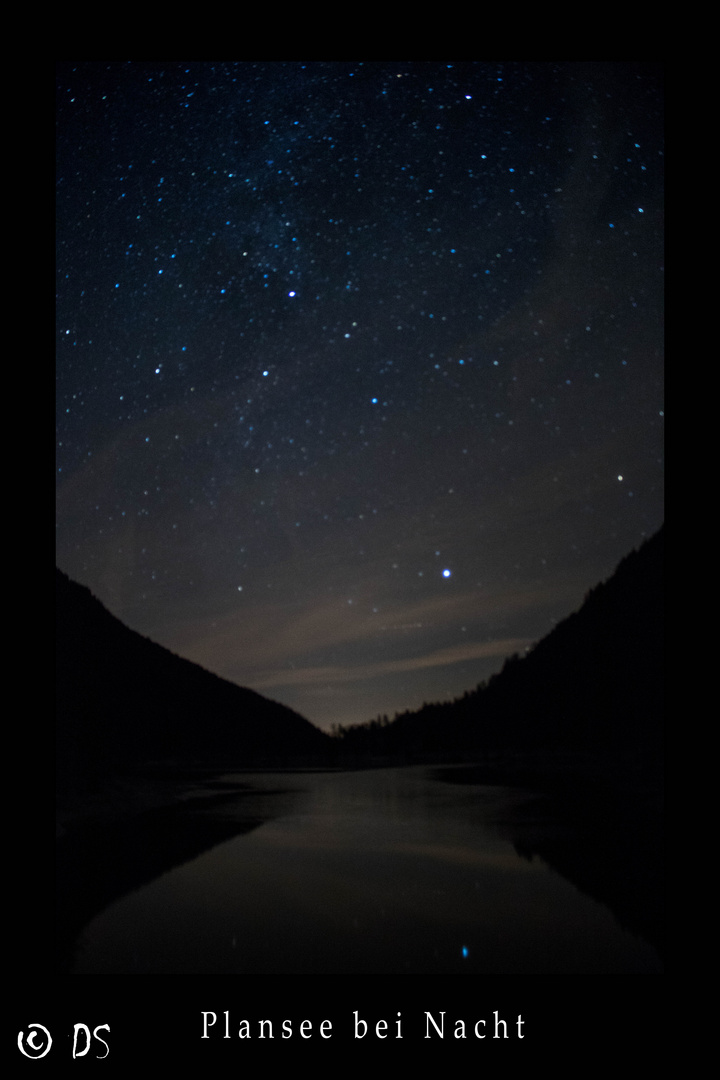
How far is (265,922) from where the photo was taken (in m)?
5.27

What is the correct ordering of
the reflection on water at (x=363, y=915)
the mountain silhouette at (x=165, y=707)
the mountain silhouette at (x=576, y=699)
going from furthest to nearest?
the mountain silhouette at (x=165, y=707) < the mountain silhouette at (x=576, y=699) < the reflection on water at (x=363, y=915)

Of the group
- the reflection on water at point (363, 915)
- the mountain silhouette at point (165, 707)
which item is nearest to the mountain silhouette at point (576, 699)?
the mountain silhouette at point (165, 707)

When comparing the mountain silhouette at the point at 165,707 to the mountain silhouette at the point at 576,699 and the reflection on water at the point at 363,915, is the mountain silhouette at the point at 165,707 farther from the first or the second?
the reflection on water at the point at 363,915

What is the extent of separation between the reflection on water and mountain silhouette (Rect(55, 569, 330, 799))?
1182 centimetres

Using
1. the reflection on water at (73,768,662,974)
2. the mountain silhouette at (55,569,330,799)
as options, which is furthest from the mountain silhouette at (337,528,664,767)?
the reflection on water at (73,768,662,974)

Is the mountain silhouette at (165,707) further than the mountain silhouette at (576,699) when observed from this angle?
Yes

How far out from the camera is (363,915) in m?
5.38

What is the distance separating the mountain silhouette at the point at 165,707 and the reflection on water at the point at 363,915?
11818mm

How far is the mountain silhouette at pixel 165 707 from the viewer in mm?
26078

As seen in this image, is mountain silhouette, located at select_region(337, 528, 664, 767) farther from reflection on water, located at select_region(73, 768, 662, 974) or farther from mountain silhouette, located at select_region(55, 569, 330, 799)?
reflection on water, located at select_region(73, 768, 662, 974)

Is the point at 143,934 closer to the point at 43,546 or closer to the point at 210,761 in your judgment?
the point at 43,546

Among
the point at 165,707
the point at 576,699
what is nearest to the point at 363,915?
the point at 576,699

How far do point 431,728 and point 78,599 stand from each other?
58.3ft

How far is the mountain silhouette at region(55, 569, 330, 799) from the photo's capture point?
26078 millimetres
